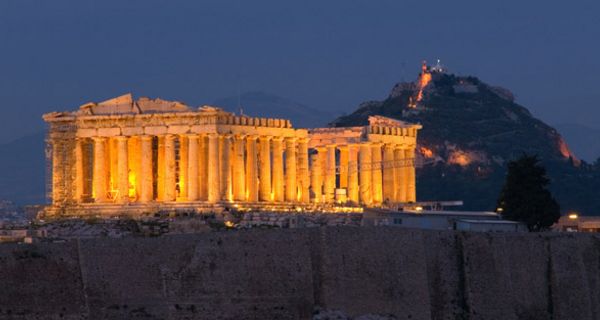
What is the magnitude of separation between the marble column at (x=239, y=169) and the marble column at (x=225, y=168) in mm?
786

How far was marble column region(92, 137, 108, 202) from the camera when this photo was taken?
12631 centimetres

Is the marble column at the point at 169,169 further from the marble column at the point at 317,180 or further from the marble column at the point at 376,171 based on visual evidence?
the marble column at the point at 376,171

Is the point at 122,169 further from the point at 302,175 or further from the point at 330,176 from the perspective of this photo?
the point at 330,176

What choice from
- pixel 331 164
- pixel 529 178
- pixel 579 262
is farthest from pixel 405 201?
pixel 579 262

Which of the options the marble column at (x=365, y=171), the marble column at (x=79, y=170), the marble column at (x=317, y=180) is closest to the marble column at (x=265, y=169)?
the marble column at (x=317, y=180)

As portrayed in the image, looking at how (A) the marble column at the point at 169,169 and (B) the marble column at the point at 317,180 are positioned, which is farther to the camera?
(B) the marble column at the point at 317,180

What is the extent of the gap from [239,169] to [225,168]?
1.74 metres

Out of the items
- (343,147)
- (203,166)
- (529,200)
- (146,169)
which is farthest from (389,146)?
(529,200)

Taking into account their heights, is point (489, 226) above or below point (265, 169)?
below

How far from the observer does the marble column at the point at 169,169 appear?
408 feet

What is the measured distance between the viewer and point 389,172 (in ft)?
452

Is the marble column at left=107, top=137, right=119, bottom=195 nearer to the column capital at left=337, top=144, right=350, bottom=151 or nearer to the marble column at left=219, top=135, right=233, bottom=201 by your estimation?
the marble column at left=219, top=135, right=233, bottom=201

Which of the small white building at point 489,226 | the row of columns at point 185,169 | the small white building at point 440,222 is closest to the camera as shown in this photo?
the small white building at point 489,226

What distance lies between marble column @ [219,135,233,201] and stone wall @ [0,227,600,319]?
30.0 metres
